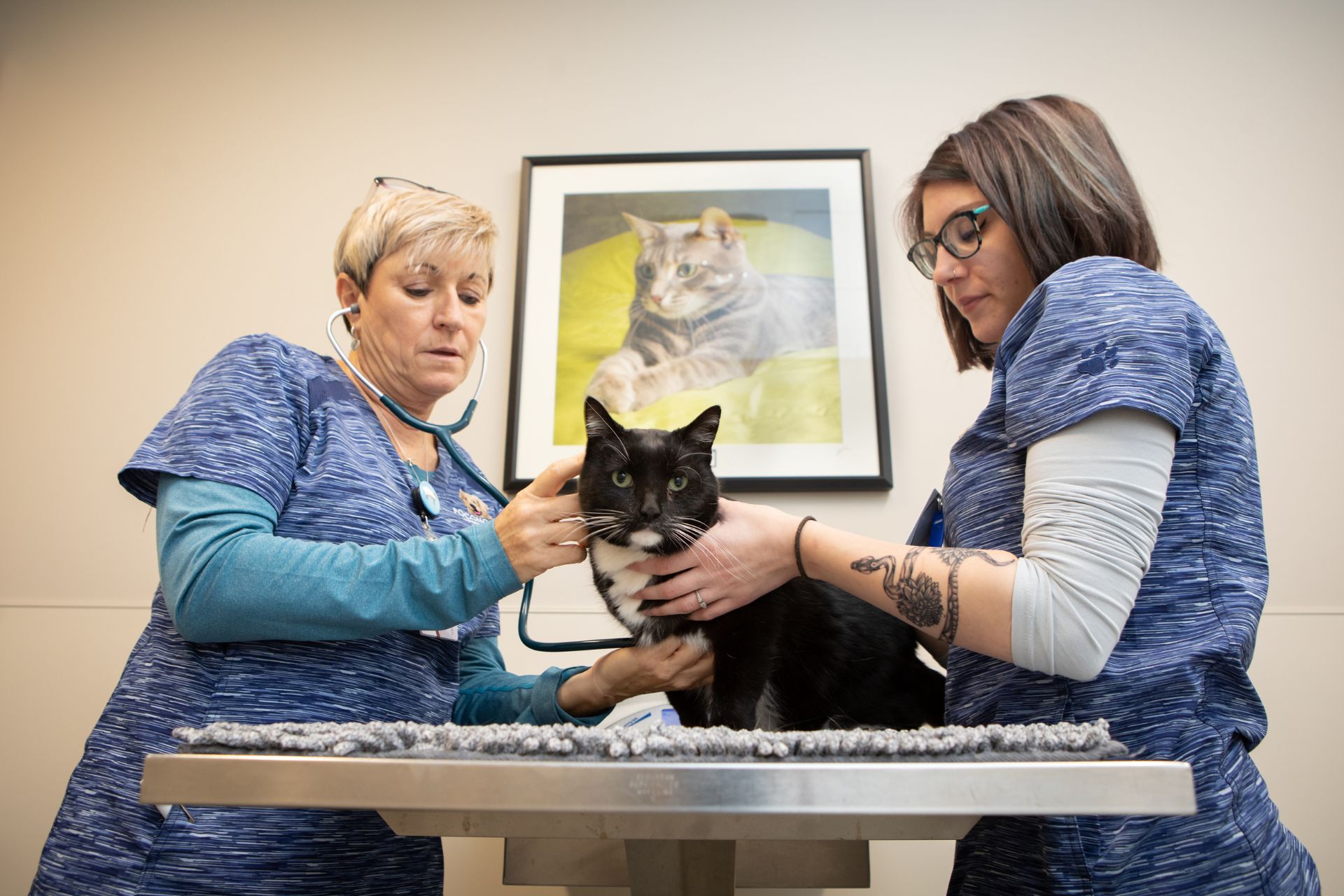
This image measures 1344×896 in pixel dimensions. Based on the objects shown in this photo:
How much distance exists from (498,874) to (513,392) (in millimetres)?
1293

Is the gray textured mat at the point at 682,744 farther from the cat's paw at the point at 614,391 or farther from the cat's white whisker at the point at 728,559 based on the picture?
the cat's paw at the point at 614,391

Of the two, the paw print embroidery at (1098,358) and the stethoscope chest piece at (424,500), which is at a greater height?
the paw print embroidery at (1098,358)

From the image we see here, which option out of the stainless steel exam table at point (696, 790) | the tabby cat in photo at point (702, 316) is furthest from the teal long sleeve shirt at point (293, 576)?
the tabby cat in photo at point (702, 316)

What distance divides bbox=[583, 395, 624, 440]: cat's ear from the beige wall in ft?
3.14

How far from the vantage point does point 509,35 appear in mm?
2637

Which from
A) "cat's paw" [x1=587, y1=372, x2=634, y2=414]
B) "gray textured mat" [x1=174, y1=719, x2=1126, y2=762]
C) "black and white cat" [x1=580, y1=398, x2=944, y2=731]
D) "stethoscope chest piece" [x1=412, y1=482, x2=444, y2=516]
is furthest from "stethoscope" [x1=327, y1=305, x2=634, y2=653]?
"cat's paw" [x1=587, y1=372, x2=634, y2=414]

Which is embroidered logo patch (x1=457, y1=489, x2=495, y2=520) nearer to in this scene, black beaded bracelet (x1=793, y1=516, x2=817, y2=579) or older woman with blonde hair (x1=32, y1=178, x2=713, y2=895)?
older woman with blonde hair (x1=32, y1=178, x2=713, y2=895)

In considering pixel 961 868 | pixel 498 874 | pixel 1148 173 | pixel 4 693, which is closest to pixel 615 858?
pixel 498 874

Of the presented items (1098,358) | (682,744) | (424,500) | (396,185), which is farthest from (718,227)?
(682,744)

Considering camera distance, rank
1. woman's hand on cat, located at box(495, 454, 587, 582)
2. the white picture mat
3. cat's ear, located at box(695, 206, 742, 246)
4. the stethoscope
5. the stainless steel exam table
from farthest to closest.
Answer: cat's ear, located at box(695, 206, 742, 246), the white picture mat, the stethoscope, woman's hand on cat, located at box(495, 454, 587, 582), the stainless steel exam table

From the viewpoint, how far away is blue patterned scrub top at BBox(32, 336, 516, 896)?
99 cm

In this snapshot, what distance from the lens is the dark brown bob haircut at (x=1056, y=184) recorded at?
42.6 inches

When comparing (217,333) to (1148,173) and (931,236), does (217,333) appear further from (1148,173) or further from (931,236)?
(1148,173)

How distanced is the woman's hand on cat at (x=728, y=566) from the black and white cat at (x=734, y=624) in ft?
0.14
